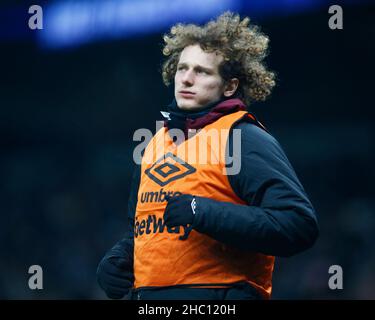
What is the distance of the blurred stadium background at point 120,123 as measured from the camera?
28.7 feet

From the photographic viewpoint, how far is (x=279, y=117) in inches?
421

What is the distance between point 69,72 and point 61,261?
273 centimetres

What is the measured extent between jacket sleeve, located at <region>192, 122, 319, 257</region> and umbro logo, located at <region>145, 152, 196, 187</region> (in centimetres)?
21

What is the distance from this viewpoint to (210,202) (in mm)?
2816

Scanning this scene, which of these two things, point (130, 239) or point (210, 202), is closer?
point (210, 202)

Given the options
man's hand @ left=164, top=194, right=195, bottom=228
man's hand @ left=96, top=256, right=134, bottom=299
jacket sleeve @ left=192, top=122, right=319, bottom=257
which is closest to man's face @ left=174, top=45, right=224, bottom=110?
jacket sleeve @ left=192, top=122, right=319, bottom=257

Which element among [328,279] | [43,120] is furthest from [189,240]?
[43,120]

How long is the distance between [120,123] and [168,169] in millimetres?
8276

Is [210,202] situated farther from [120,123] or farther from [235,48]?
[120,123]

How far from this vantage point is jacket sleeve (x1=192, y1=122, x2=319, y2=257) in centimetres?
276

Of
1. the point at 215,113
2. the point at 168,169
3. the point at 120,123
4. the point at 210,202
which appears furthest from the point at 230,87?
the point at 120,123

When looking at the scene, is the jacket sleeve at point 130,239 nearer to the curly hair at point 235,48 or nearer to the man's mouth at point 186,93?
the man's mouth at point 186,93

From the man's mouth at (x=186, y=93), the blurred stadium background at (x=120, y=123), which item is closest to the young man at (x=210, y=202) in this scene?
the man's mouth at (x=186, y=93)
